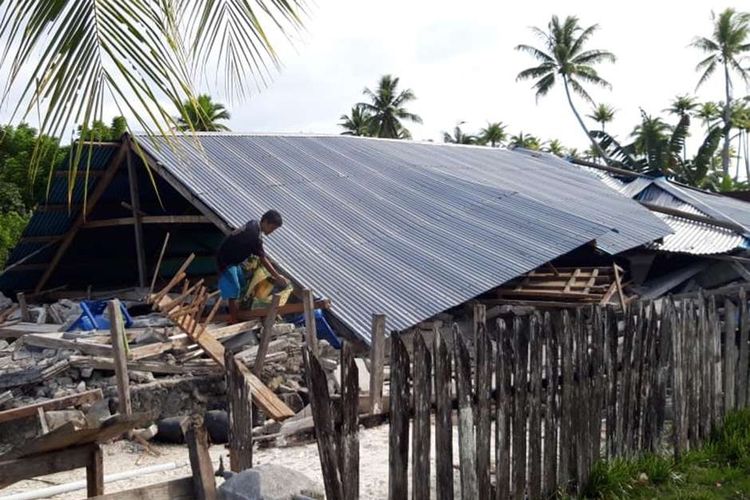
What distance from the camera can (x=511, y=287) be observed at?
12852 millimetres

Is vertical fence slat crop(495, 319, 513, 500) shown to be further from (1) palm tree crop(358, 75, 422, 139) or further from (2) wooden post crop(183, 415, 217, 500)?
(1) palm tree crop(358, 75, 422, 139)

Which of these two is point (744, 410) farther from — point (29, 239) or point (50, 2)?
point (29, 239)

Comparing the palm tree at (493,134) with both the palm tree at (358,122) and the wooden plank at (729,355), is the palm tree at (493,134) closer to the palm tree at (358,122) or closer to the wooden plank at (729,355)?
the palm tree at (358,122)

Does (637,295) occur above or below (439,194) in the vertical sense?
below

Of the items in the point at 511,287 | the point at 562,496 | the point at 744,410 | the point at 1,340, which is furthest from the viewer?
the point at 511,287

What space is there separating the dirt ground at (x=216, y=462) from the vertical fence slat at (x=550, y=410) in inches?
26.5


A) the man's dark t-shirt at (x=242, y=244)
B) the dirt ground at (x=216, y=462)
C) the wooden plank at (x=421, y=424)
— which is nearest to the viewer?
the wooden plank at (x=421, y=424)

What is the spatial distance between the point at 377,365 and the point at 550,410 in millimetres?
2518

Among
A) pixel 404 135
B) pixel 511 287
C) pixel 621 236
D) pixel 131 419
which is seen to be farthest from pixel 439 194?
pixel 404 135

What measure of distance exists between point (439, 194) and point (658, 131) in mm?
28579

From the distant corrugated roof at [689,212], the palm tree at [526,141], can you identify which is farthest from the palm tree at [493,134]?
the distant corrugated roof at [689,212]

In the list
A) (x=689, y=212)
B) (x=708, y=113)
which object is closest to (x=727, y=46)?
(x=708, y=113)

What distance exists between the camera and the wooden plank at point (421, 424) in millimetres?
4102

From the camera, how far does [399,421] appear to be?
4.06 m
